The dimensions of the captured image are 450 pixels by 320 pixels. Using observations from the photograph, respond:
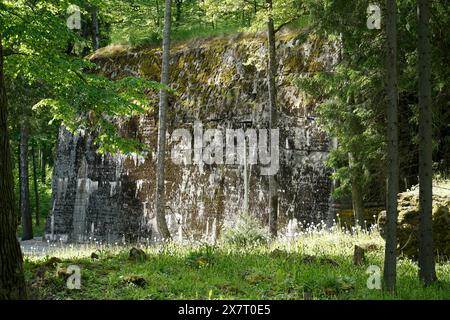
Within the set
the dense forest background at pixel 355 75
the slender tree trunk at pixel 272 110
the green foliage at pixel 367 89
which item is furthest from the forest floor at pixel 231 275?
the slender tree trunk at pixel 272 110

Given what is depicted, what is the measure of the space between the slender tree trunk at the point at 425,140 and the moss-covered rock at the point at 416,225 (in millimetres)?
2013

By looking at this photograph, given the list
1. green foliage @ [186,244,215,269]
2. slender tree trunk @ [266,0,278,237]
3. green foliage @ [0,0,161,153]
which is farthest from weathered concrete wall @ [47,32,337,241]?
green foliage @ [186,244,215,269]

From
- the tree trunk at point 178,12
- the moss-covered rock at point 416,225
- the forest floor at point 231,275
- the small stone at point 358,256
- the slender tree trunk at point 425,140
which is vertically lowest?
the forest floor at point 231,275

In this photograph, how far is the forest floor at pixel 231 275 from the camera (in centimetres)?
800

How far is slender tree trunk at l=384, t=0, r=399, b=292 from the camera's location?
7801 millimetres

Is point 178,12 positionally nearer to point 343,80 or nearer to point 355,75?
point 343,80

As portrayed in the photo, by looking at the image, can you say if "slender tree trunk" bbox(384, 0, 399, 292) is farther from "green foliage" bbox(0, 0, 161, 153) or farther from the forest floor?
"green foliage" bbox(0, 0, 161, 153)

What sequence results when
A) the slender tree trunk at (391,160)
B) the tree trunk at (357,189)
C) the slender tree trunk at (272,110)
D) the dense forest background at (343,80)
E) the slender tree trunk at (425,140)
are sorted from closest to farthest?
the slender tree trunk at (391,160), the slender tree trunk at (425,140), the dense forest background at (343,80), the tree trunk at (357,189), the slender tree trunk at (272,110)

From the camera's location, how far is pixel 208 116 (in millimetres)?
20078

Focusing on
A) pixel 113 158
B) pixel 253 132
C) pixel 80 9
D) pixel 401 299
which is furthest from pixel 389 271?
pixel 113 158

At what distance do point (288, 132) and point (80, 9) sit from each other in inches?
297

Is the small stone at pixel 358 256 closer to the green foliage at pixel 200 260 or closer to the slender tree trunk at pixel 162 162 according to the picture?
the green foliage at pixel 200 260

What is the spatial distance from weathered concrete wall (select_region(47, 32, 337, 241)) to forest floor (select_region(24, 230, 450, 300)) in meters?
5.78
